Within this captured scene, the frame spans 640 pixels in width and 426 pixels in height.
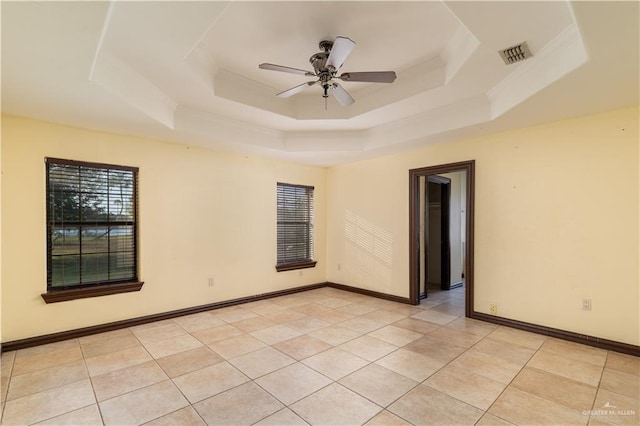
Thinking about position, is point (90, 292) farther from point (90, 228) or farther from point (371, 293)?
point (371, 293)

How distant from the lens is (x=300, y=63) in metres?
3.06

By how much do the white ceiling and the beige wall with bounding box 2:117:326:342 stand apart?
0.33 m

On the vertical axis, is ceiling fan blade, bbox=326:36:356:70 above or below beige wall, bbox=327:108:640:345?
above

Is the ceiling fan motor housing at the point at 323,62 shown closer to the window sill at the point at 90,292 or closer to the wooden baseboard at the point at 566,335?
the window sill at the point at 90,292

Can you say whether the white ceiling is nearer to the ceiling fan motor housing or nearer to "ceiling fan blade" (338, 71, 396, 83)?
the ceiling fan motor housing

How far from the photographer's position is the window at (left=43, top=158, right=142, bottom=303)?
11.3 ft

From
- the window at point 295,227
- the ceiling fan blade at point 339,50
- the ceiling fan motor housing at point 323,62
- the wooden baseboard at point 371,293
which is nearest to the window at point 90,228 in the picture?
the window at point 295,227

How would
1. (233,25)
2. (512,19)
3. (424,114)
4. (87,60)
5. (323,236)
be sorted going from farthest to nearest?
(323,236) → (424,114) → (233,25) → (87,60) → (512,19)

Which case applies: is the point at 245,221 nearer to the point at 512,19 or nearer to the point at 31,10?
the point at 31,10

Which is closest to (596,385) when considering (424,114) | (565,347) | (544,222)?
(565,347)

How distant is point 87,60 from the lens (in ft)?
7.16

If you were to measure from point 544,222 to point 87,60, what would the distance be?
4.71m

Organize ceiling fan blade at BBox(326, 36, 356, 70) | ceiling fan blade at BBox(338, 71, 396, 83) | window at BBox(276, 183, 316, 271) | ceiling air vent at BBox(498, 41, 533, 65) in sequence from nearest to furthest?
ceiling fan blade at BBox(326, 36, 356, 70)
ceiling air vent at BBox(498, 41, 533, 65)
ceiling fan blade at BBox(338, 71, 396, 83)
window at BBox(276, 183, 316, 271)

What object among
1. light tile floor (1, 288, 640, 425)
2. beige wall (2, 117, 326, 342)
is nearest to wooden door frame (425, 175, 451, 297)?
light tile floor (1, 288, 640, 425)
